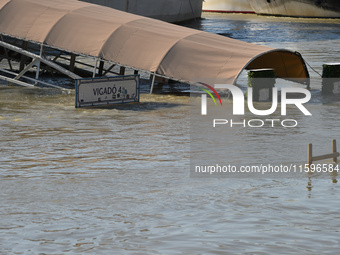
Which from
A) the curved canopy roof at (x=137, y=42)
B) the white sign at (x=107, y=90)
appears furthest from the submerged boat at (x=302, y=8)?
the white sign at (x=107, y=90)

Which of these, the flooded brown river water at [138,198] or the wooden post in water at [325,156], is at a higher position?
the wooden post in water at [325,156]

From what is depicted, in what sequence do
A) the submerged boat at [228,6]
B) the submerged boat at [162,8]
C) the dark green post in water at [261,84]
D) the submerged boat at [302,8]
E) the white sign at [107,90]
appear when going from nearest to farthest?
1. the white sign at [107,90]
2. the dark green post in water at [261,84]
3. the submerged boat at [162,8]
4. the submerged boat at [302,8]
5. the submerged boat at [228,6]

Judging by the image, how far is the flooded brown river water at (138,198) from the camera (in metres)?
17.0

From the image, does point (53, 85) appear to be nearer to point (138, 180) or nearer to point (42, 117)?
point (42, 117)

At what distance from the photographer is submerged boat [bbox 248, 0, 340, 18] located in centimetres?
12019

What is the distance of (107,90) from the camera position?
129 ft

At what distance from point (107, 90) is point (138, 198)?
19.3m

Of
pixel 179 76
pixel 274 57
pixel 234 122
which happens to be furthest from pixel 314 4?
pixel 234 122

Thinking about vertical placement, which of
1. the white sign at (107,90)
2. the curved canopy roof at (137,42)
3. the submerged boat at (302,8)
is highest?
the submerged boat at (302,8)

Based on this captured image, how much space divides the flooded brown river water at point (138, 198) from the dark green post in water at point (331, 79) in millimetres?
10058

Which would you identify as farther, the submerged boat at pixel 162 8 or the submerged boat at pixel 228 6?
the submerged boat at pixel 228 6

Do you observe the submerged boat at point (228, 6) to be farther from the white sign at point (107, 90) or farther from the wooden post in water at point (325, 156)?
the wooden post in water at point (325, 156)

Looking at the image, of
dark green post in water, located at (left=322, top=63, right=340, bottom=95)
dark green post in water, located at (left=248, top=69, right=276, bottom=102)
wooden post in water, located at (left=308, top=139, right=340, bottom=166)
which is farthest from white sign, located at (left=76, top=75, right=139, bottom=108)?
wooden post in water, located at (left=308, top=139, right=340, bottom=166)

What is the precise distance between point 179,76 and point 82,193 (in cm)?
2196
